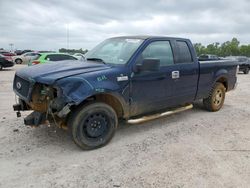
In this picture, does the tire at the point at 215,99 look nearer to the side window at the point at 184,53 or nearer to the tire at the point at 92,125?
Result: the side window at the point at 184,53

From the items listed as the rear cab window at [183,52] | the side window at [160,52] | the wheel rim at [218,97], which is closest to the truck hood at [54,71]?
the side window at [160,52]

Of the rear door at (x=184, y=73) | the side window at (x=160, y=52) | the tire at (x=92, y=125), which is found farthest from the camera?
the rear door at (x=184, y=73)

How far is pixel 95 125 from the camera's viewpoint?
13.9 feet

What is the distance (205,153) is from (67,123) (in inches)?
90.0

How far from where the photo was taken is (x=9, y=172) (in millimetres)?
3508

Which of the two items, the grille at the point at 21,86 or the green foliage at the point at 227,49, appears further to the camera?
the green foliage at the point at 227,49

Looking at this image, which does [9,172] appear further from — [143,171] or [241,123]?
[241,123]

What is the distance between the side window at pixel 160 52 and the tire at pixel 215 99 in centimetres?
199

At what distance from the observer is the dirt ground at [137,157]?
3.34m

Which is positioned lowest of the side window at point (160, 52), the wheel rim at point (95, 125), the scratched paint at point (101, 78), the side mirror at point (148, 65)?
the wheel rim at point (95, 125)

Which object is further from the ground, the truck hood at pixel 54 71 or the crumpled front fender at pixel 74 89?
the truck hood at pixel 54 71

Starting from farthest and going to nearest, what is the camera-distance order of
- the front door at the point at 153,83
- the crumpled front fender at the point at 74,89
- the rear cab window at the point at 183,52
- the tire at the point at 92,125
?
the rear cab window at the point at 183,52 < the front door at the point at 153,83 < the tire at the point at 92,125 < the crumpled front fender at the point at 74,89

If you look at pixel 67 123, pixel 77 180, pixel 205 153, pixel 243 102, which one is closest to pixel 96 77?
pixel 67 123

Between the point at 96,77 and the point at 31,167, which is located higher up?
the point at 96,77
